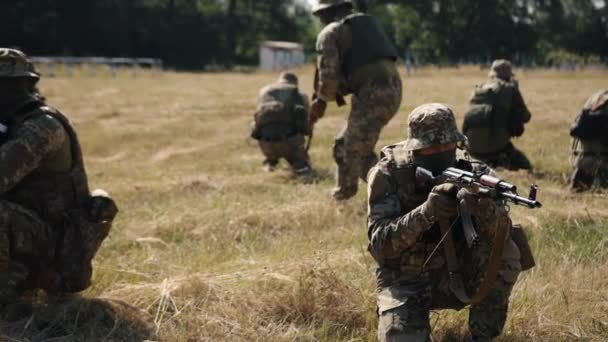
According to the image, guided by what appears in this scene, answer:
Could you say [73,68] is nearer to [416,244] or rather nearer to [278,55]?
[278,55]

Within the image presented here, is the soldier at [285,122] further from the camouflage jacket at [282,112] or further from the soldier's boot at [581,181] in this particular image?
the soldier's boot at [581,181]

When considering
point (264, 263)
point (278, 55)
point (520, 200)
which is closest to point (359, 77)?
point (264, 263)

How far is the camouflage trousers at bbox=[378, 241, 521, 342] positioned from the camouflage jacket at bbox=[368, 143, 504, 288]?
76mm

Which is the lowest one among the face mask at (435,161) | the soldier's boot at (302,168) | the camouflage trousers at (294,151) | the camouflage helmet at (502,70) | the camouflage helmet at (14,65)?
the soldier's boot at (302,168)

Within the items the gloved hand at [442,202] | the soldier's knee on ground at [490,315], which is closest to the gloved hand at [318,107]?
the soldier's knee on ground at [490,315]

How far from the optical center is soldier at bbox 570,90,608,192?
696 cm

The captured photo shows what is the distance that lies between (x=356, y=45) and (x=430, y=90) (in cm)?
1371

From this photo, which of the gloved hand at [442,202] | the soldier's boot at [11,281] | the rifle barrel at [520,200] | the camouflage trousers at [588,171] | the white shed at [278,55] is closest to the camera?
the rifle barrel at [520,200]

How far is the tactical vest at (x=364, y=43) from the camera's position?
6.61 metres

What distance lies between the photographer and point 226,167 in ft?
34.0

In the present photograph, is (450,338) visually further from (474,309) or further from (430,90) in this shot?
(430,90)

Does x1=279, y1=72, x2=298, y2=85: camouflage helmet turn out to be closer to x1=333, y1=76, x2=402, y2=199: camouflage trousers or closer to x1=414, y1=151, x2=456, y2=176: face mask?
x1=333, y1=76, x2=402, y2=199: camouflage trousers

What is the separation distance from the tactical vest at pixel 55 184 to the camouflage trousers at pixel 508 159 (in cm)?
552

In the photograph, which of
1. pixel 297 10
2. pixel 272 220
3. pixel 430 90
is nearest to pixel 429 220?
pixel 272 220
